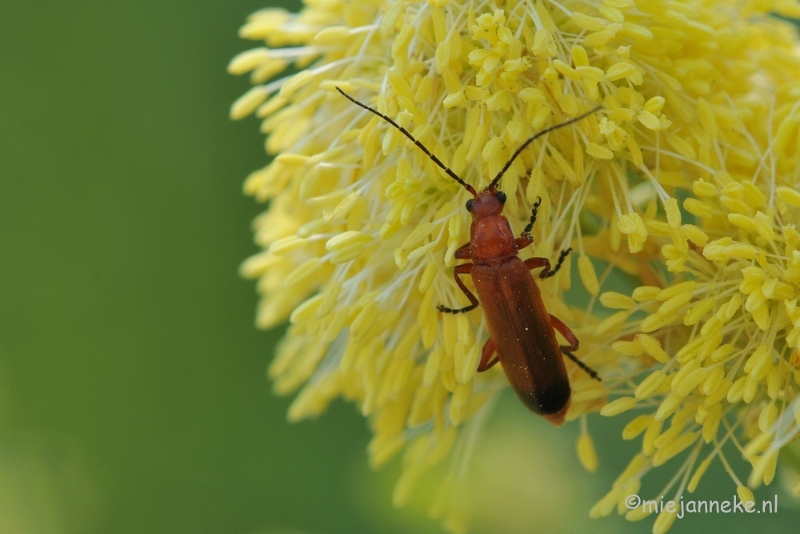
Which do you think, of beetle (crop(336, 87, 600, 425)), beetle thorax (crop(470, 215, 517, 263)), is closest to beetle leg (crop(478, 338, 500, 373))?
beetle (crop(336, 87, 600, 425))

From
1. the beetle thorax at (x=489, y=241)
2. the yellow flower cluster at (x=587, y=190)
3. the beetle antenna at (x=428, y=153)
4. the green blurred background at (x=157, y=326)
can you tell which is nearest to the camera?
the yellow flower cluster at (x=587, y=190)

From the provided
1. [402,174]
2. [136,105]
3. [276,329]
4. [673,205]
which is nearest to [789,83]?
[673,205]

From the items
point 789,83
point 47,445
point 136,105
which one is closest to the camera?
point 789,83

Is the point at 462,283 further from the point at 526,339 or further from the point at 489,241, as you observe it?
the point at 526,339

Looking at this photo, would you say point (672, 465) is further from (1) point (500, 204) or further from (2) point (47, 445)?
(2) point (47, 445)

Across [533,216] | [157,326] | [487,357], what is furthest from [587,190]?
[157,326]

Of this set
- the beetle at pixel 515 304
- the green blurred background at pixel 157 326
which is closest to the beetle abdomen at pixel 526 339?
the beetle at pixel 515 304

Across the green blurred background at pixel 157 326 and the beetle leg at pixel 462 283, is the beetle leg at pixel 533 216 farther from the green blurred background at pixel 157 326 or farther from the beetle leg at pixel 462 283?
the green blurred background at pixel 157 326
